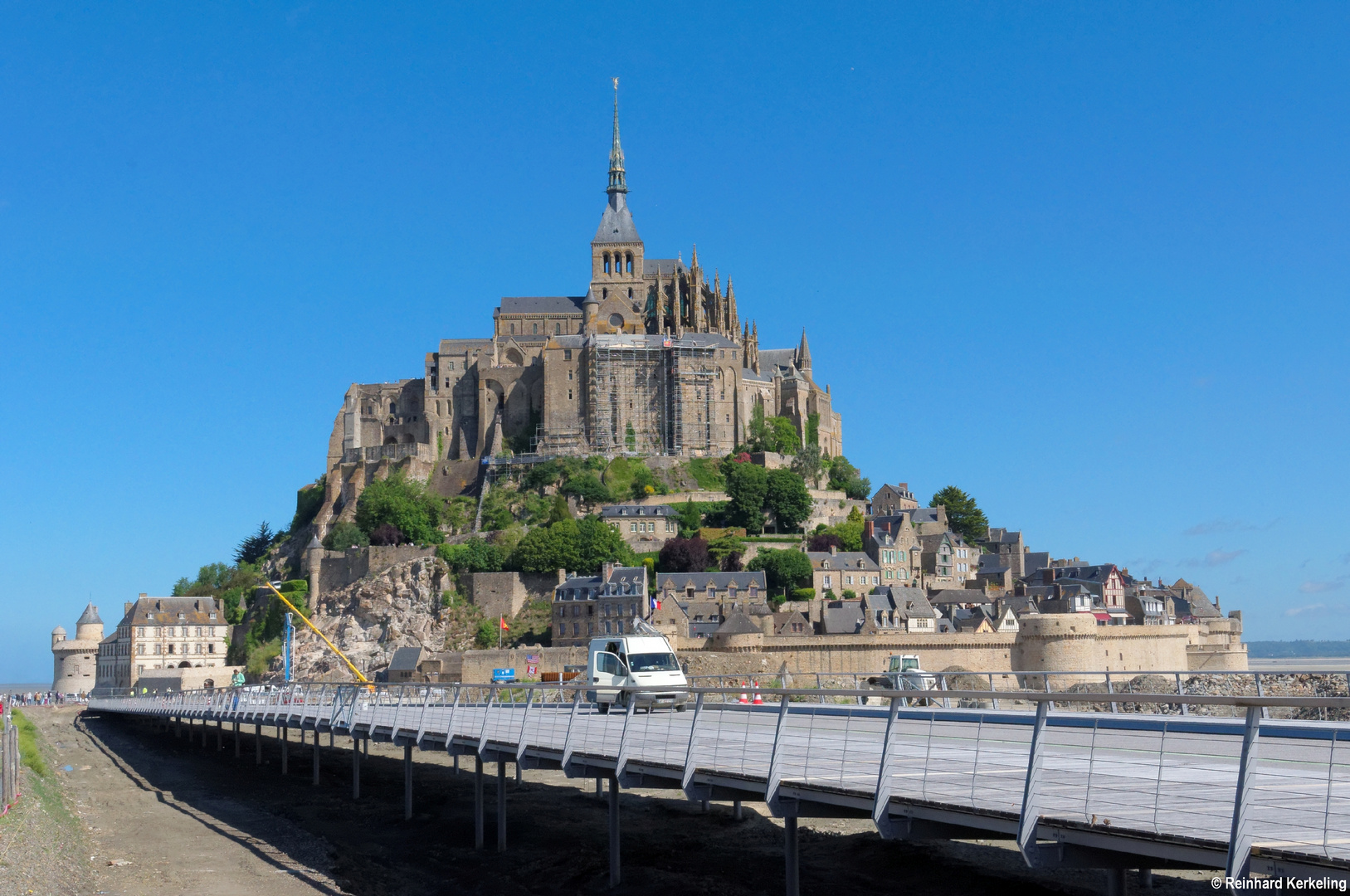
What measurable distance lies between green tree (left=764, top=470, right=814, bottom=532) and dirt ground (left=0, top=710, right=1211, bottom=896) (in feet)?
159

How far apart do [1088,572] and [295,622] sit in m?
47.5

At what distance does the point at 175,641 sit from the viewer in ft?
286

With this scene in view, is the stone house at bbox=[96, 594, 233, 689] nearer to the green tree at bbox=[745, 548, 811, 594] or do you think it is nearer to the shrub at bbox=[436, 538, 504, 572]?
the shrub at bbox=[436, 538, 504, 572]

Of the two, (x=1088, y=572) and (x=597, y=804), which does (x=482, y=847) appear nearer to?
(x=597, y=804)

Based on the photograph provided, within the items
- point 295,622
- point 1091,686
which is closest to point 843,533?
point 1091,686

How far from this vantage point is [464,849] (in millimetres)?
23812

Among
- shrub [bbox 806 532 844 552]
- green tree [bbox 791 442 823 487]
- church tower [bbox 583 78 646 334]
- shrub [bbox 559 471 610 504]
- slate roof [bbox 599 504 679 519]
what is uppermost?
church tower [bbox 583 78 646 334]

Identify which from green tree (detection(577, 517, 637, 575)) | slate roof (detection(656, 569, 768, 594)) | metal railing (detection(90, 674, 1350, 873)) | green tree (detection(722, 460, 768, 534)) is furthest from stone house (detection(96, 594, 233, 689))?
metal railing (detection(90, 674, 1350, 873))

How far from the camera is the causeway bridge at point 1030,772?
8.88 meters

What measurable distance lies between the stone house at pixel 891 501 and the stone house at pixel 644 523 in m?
16.1

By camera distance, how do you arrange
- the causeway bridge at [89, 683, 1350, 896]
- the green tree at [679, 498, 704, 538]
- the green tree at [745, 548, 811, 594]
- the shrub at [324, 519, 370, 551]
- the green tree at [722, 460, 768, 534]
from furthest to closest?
1. the shrub at [324, 519, 370, 551]
2. the green tree at [722, 460, 768, 534]
3. the green tree at [679, 498, 704, 538]
4. the green tree at [745, 548, 811, 594]
5. the causeway bridge at [89, 683, 1350, 896]

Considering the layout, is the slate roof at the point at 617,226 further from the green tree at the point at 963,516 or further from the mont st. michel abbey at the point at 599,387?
the green tree at the point at 963,516

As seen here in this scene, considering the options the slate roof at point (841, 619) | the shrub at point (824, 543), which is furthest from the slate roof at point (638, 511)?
the slate roof at point (841, 619)

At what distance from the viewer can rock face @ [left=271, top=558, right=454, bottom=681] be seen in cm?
7338
